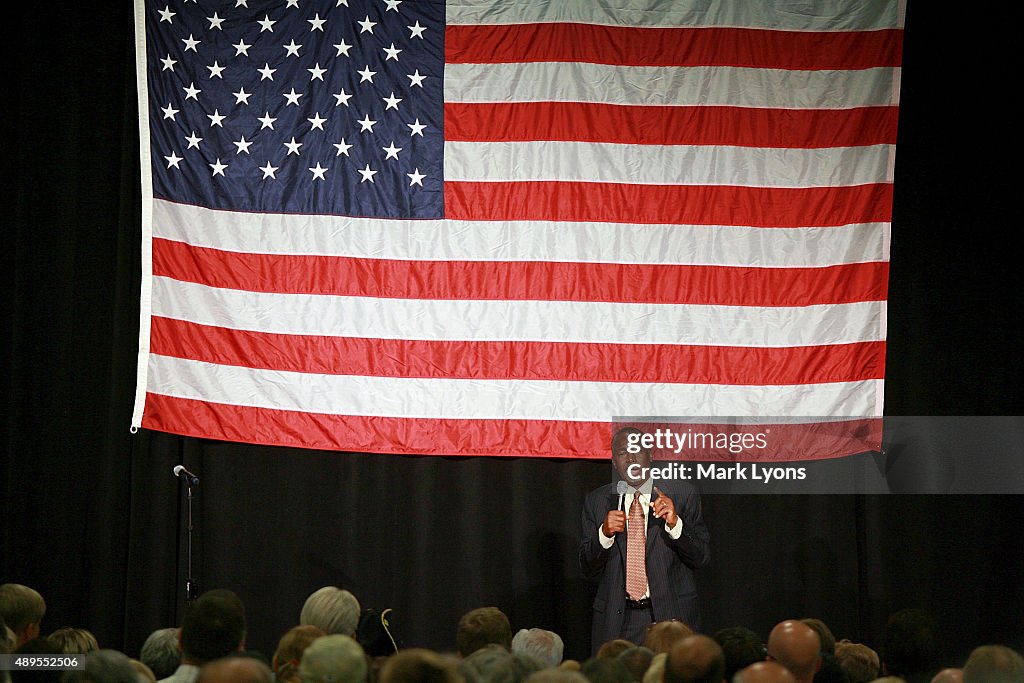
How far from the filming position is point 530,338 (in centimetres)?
597

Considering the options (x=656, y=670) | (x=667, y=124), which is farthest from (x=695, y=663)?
(x=667, y=124)

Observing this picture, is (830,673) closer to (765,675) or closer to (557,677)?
(765,675)

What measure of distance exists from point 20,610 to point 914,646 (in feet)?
8.97

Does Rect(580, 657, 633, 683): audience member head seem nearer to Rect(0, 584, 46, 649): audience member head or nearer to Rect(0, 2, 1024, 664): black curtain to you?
Rect(0, 584, 46, 649): audience member head

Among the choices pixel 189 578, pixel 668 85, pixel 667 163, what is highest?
pixel 668 85

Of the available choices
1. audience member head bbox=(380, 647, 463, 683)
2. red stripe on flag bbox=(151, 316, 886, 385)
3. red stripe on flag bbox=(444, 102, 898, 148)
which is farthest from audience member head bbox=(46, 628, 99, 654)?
red stripe on flag bbox=(444, 102, 898, 148)

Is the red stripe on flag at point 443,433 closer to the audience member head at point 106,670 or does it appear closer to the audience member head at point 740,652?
the audience member head at point 740,652

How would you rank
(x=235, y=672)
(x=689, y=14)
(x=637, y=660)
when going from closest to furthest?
(x=235, y=672) → (x=637, y=660) → (x=689, y=14)

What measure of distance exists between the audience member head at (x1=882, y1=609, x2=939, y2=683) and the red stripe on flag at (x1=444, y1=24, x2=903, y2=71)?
12.7ft

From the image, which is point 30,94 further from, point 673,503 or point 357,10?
point 673,503

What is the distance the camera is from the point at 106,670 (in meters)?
2.54

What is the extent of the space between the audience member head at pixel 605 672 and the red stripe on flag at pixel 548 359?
128 inches

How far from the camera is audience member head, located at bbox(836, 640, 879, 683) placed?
3.37m

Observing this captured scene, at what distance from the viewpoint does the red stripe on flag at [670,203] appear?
603 cm
